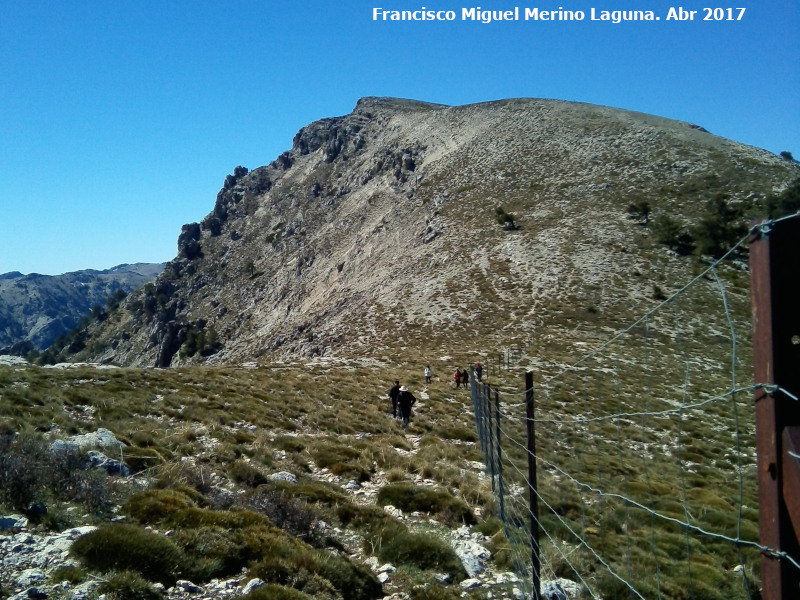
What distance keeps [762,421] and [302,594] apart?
5.49 metres

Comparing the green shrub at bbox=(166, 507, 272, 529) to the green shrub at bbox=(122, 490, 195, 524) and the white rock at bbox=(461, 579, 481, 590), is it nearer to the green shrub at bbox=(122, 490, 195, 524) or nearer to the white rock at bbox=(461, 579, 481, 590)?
the green shrub at bbox=(122, 490, 195, 524)

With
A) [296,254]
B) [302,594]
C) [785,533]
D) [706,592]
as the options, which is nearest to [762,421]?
[785,533]

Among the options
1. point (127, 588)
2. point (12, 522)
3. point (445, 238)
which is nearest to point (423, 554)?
point (127, 588)

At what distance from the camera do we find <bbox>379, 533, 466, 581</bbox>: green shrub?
7887mm

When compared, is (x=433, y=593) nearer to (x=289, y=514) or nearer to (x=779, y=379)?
(x=289, y=514)

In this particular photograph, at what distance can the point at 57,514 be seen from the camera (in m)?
7.30

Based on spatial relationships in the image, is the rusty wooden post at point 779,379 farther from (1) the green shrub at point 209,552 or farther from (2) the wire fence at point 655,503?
(1) the green shrub at point 209,552

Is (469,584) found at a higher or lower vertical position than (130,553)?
lower

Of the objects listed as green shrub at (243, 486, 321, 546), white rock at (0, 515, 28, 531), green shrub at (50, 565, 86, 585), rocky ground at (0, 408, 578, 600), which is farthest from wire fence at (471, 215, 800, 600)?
white rock at (0, 515, 28, 531)

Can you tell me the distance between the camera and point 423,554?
8.15m

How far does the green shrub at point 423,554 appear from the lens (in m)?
7.89

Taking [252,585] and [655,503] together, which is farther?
[655,503]

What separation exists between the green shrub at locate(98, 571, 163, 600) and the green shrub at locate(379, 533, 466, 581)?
3.37m

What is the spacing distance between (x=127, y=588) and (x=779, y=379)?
6.02 meters
